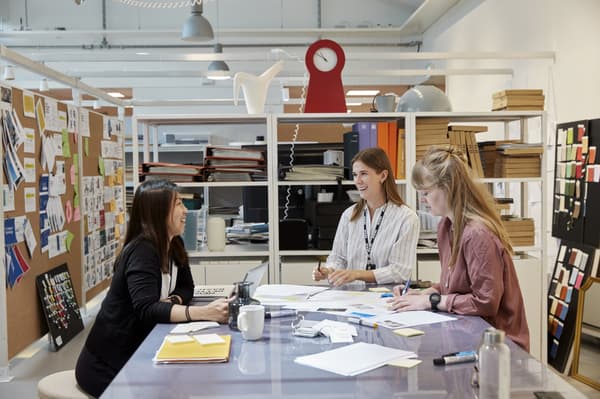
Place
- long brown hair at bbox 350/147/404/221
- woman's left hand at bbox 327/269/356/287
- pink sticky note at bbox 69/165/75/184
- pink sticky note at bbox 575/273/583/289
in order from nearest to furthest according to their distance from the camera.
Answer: woman's left hand at bbox 327/269/356/287 → long brown hair at bbox 350/147/404/221 → pink sticky note at bbox 575/273/583/289 → pink sticky note at bbox 69/165/75/184

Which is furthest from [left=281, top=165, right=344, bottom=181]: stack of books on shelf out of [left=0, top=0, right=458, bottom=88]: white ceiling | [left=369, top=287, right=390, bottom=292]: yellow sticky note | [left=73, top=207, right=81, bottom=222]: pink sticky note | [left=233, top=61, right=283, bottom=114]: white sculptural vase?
[left=0, top=0, right=458, bottom=88]: white ceiling

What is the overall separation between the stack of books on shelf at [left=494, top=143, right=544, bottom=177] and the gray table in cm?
232

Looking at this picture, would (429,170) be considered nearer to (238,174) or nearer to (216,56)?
(238,174)

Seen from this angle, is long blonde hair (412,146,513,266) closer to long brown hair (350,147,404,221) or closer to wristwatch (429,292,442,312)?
wristwatch (429,292,442,312)

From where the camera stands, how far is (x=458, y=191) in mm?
2305

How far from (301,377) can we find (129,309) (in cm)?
89

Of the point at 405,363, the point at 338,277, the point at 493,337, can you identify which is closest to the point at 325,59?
the point at 338,277

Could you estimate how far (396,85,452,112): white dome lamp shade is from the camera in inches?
161

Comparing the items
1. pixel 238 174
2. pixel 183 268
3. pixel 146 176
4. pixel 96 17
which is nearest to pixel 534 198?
pixel 238 174

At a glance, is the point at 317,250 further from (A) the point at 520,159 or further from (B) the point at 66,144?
(B) the point at 66,144

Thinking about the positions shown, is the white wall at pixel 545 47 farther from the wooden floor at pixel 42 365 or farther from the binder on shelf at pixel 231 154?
the binder on shelf at pixel 231 154

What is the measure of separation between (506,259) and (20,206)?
10.5ft

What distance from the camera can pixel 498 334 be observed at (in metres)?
1.36

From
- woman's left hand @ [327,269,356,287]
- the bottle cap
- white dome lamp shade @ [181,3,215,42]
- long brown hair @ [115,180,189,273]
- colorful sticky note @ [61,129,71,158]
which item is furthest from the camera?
white dome lamp shade @ [181,3,215,42]
